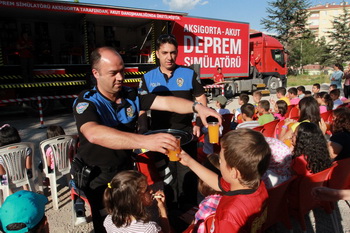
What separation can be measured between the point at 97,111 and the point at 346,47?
170 feet

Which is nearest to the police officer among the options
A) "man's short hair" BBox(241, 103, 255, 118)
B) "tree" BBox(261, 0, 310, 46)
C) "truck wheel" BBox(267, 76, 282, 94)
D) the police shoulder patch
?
the police shoulder patch

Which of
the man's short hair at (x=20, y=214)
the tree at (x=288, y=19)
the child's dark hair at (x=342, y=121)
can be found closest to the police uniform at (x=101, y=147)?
the man's short hair at (x=20, y=214)

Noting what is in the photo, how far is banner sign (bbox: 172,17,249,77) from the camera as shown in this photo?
12.0 metres

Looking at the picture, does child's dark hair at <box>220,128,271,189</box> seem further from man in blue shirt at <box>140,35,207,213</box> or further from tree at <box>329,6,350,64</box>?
tree at <box>329,6,350,64</box>

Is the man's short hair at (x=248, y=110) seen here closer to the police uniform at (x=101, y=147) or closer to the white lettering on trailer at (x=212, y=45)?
the police uniform at (x=101, y=147)

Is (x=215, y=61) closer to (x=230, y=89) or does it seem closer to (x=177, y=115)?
(x=230, y=89)

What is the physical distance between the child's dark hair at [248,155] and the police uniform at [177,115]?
4.15ft

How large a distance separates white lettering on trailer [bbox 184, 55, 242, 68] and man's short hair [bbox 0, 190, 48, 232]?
11260 millimetres

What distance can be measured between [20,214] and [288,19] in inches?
1862

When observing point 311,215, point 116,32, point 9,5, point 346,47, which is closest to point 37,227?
point 311,215

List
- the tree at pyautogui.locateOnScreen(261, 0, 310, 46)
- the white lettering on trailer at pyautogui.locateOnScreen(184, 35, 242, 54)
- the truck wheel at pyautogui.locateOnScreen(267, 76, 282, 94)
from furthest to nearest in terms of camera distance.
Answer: the tree at pyautogui.locateOnScreen(261, 0, 310, 46), the truck wheel at pyautogui.locateOnScreen(267, 76, 282, 94), the white lettering on trailer at pyautogui.locateOnScreen(184, 35, 242, 54)

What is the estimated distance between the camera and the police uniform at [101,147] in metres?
1.83

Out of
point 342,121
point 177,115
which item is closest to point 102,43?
point 177,115

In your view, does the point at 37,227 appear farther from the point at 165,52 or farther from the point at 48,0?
the point at 48,0
